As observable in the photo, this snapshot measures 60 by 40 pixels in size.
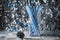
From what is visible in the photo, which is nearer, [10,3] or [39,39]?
[39,39]

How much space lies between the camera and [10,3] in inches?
119

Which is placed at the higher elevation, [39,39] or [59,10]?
[59,10]

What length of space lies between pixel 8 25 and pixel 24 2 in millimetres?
446

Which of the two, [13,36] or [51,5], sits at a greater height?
[51,5]

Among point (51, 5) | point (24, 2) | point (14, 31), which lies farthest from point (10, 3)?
point (51, 5)

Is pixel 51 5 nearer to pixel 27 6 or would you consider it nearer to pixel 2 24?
pixel 27 6

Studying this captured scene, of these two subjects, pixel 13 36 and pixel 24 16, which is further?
pixel 24 16

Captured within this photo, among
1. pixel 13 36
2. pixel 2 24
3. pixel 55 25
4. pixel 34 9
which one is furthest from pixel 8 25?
pixel 55 25

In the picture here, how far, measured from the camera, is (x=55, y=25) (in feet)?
9.27

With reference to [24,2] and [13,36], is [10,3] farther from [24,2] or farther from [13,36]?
[13,36]

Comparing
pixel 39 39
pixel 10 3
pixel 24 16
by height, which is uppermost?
pixel 10 3

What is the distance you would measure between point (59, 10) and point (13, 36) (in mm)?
789

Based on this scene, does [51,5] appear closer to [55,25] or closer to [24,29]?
[55,25]

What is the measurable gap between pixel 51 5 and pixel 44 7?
0.11 meters
